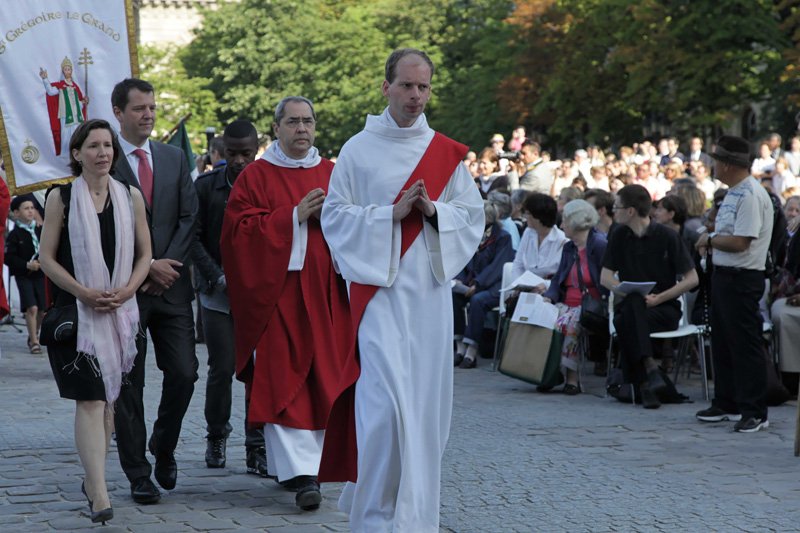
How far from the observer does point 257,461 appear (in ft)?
27.2

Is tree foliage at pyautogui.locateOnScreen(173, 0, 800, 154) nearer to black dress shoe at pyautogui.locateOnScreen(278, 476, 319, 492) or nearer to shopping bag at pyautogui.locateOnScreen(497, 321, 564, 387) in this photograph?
shopping bag at pyautogui.locateOnScreen(497, 321, 564, 387)

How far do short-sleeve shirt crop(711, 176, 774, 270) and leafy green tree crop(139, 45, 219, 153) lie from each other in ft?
128

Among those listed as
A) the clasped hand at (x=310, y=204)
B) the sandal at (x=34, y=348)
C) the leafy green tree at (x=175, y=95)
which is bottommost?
the sandal at (x=34, y=348)

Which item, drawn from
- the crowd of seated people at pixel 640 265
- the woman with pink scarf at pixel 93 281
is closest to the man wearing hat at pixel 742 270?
the crowd of seated people at pixel 640 265

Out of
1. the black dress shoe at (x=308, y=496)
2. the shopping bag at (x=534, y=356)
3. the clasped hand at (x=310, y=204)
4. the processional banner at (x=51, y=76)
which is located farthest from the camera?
the shopping bag at (x=534, y=356)

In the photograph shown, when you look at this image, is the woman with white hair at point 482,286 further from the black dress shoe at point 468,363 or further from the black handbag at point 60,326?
the black handbag at point 60,326

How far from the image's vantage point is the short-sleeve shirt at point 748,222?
9.89 metres

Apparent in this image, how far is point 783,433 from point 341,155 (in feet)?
15.7

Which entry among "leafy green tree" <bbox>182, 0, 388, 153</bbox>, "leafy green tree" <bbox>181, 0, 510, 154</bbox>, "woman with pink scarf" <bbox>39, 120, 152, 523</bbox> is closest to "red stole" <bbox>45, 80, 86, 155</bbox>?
"woman with pink scarf" <bbox>39, 120, 152, 523</bbox>

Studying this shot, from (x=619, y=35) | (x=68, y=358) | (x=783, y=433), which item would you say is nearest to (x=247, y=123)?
(x=68, y=358)

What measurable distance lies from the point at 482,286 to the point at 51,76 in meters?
6.46

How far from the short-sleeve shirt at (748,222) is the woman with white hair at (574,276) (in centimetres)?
225

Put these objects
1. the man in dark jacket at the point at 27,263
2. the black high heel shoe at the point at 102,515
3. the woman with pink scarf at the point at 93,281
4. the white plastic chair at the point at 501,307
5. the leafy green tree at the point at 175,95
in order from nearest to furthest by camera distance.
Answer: the black high heel shoe at the point at 102,515 < the woman with pink scarf at the point at 93,281 < the white plastic chair at the point at 501,307 < the man in dark jacket at the point at 27,263 < the leafy green tree at the point at 175,95

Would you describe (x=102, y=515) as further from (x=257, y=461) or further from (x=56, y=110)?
(x=56, y=110)
